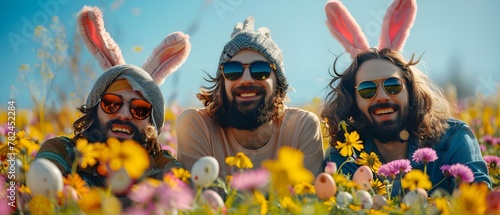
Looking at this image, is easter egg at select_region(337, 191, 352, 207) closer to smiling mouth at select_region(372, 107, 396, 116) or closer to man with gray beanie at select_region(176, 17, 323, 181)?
man with gray beanie at select_region(176, 17, 323, 181)

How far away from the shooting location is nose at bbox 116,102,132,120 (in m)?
2.89

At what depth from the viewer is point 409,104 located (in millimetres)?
3533

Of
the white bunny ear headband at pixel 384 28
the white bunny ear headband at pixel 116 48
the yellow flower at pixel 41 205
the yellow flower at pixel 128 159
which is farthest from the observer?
the white bunny ear headband at pixel 384 28

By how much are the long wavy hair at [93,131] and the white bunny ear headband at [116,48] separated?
22.1 inches

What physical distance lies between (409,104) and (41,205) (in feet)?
7.95

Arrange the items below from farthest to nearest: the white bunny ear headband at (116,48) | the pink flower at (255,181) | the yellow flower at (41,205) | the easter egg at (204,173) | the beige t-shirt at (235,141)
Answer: the white bunny ear headband at (116,48) < the beige t-shirt at (235,141) < the easter egg at (204,173) < the yellow flower at (41,205) < the pink flower at (255,181)

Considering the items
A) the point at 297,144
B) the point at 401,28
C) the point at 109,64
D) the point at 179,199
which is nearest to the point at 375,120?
the point at 297,144

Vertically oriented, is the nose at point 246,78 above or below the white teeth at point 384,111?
above

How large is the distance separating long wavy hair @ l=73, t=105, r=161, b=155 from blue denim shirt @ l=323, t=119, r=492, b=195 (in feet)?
3.33

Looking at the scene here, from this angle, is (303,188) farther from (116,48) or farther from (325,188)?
(116,48)

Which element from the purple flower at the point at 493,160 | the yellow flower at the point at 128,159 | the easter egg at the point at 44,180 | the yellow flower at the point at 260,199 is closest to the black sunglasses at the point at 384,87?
the purple flower at the point at 493,160

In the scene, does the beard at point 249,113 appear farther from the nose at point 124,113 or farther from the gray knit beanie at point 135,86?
the nose at point 124,113

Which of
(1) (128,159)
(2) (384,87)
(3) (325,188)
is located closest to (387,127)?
(2) (384,87)

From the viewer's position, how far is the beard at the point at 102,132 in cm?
289
